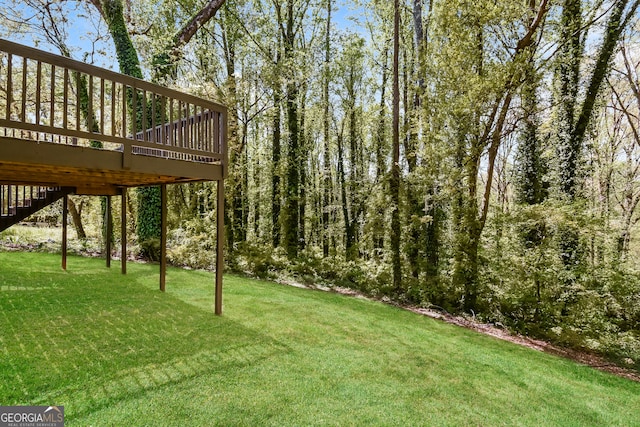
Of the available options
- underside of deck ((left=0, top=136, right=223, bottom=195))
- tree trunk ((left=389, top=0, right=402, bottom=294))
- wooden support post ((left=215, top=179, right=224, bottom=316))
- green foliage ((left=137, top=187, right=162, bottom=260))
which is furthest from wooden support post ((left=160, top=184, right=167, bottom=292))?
tree trunk ((left=389, top=0, right=402, bottom=294))

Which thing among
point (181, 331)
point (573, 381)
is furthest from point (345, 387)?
point (573, 381)

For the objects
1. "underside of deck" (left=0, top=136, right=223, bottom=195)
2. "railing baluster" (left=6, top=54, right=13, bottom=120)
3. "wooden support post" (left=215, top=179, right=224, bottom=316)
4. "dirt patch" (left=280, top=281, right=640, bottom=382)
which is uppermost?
"railing baluster" (left=6, top=54, right=13, bottom=120)

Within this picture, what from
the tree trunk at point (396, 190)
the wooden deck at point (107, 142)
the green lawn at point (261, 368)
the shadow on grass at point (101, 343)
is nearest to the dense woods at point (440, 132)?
the tree trunk at point (396, 190)

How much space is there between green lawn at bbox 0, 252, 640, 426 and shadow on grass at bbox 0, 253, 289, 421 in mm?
14

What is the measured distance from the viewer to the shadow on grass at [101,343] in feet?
8.57

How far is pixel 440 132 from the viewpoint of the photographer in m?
7.09

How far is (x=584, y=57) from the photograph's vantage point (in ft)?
26.0

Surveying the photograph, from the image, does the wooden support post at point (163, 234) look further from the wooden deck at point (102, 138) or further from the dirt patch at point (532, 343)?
the dirt patch at point (532, 343)

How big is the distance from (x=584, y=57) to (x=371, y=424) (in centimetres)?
938

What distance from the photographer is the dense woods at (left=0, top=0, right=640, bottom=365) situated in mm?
6293

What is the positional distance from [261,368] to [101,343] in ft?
5.45

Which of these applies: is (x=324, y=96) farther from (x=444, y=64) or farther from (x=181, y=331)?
(x=181, y=331)

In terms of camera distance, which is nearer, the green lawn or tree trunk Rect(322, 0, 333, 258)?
the green lawn

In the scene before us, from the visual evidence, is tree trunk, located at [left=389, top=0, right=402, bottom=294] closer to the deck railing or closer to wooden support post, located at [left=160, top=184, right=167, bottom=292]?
the deck railing
